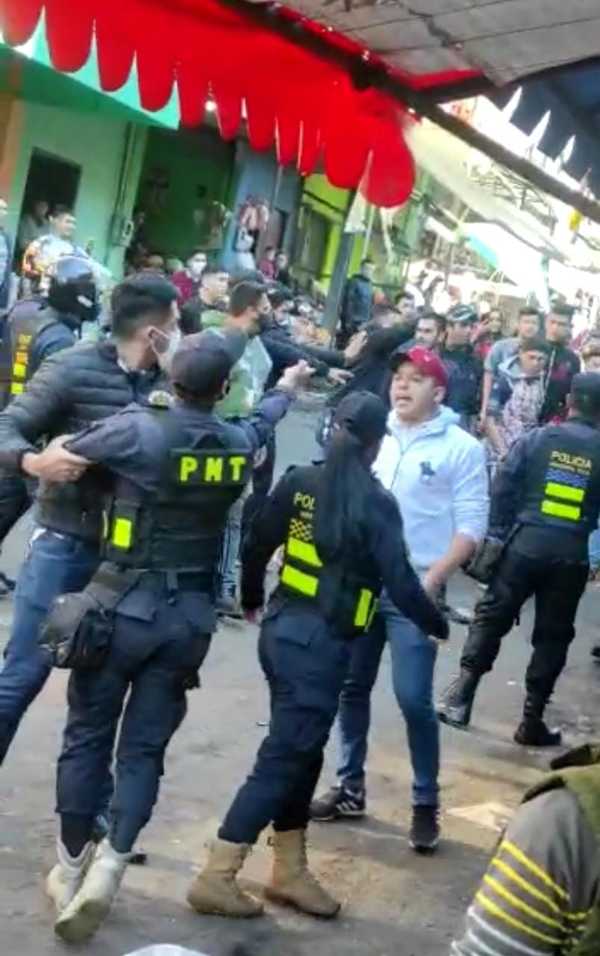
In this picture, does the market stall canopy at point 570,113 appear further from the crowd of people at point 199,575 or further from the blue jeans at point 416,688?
the blue jeans at point 416,688

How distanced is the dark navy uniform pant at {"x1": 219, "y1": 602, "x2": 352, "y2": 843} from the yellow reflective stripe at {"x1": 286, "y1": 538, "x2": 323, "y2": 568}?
0.15 meters

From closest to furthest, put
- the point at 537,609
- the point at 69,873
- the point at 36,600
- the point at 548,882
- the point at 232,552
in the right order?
1. the point at 548,882
2. the point at 69,873
3. the point at 36,600
4. the point at 537,609
5. the point at 232,552

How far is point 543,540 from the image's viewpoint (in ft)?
22.4

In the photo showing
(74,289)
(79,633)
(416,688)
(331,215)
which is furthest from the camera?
(331,215)

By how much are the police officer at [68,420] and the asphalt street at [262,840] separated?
2.16ft

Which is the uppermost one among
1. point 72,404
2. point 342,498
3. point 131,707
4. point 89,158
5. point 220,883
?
point 89,158

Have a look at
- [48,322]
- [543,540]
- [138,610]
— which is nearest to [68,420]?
[138,610]

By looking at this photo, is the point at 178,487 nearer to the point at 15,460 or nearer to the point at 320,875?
the point at 15,460

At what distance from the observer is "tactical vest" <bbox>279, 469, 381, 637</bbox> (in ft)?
14.9

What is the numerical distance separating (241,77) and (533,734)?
4270mm

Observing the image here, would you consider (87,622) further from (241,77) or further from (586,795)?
(586,795)

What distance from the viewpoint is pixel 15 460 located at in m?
4.38

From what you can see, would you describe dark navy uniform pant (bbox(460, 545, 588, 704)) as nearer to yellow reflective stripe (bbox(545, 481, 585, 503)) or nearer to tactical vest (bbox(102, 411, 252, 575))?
yellow reflective stripe (bbox(545, 481, 585, 503))

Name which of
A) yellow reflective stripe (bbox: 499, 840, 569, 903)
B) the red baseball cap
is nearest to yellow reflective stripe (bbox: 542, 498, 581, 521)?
the red baseball cap
